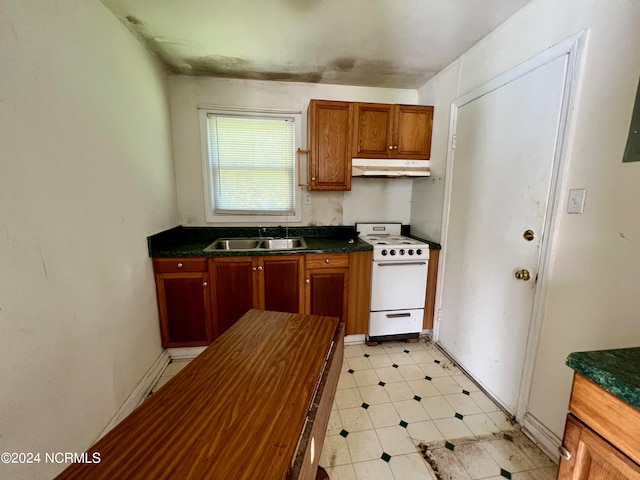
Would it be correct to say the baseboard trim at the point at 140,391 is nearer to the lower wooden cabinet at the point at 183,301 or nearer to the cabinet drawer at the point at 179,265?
the lower wooden cabinet at the point at 183,301

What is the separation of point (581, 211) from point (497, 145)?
2.37ft

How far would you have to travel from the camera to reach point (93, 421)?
1.33 m

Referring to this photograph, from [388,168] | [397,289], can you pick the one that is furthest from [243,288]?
[388,168]

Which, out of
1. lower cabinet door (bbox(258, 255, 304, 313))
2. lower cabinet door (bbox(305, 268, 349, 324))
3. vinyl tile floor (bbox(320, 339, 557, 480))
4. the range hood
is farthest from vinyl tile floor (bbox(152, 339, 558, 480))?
the range hood

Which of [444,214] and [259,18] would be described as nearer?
[259,18]

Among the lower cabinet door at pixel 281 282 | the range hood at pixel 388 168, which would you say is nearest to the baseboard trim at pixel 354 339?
the lower cabinet door at pixel 281 282

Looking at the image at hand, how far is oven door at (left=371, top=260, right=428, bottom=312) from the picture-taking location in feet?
8.06

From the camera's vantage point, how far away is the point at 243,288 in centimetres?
227

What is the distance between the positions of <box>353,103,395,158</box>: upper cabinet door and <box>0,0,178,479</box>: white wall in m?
1.82

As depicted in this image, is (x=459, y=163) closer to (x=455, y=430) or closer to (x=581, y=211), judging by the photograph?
(x=581, y=211)

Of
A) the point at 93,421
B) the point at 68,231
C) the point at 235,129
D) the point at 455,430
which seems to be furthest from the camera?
the point at 235,129

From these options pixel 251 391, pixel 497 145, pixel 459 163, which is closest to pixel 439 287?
pixel 459 163

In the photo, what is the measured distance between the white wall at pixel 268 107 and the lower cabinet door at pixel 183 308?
2.57 feet

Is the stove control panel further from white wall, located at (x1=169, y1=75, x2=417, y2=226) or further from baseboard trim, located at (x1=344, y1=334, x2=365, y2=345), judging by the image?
baseboard trim, located at (x1=344, y1=334, x2=365, y2=345)
